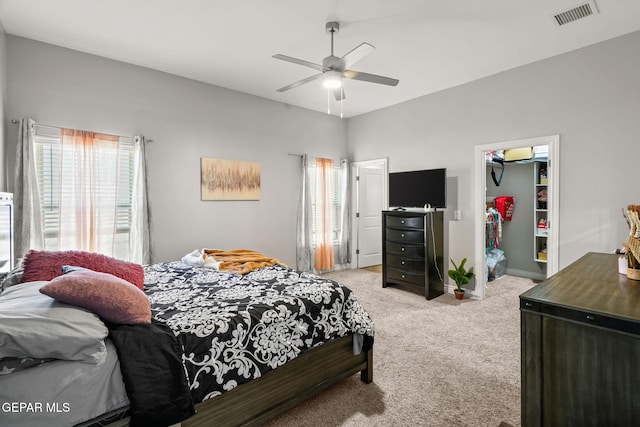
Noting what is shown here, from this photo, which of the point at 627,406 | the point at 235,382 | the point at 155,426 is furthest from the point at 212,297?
the point at 627,406

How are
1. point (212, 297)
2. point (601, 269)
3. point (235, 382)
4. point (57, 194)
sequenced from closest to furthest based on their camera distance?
1. point (235, 382)
2. point (601, 269)
3. point (212, 297)
4. point (57, 194)

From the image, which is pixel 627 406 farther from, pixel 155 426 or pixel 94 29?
pixel 94 29

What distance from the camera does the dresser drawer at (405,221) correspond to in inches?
169

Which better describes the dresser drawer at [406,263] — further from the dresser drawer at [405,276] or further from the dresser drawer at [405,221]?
the dresser drawer at [405,221]

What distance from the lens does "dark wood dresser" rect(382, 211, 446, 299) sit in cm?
421

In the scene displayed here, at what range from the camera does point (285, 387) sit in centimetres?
186

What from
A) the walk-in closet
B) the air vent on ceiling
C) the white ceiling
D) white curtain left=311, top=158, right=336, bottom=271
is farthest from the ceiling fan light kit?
the walk-in closet

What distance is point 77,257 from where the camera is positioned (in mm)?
2240

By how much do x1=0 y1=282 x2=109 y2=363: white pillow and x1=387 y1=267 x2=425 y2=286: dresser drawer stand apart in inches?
147

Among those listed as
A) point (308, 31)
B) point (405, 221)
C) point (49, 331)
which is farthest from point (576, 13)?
point (49, 331)

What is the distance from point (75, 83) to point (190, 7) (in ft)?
5.56

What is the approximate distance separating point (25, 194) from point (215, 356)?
2773mm

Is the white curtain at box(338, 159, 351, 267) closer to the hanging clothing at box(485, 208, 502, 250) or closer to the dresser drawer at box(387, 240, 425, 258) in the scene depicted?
the dresser drawer at box(387, 240, 425, 258)

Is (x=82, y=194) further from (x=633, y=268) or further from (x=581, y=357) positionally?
(x=633, y=268)
